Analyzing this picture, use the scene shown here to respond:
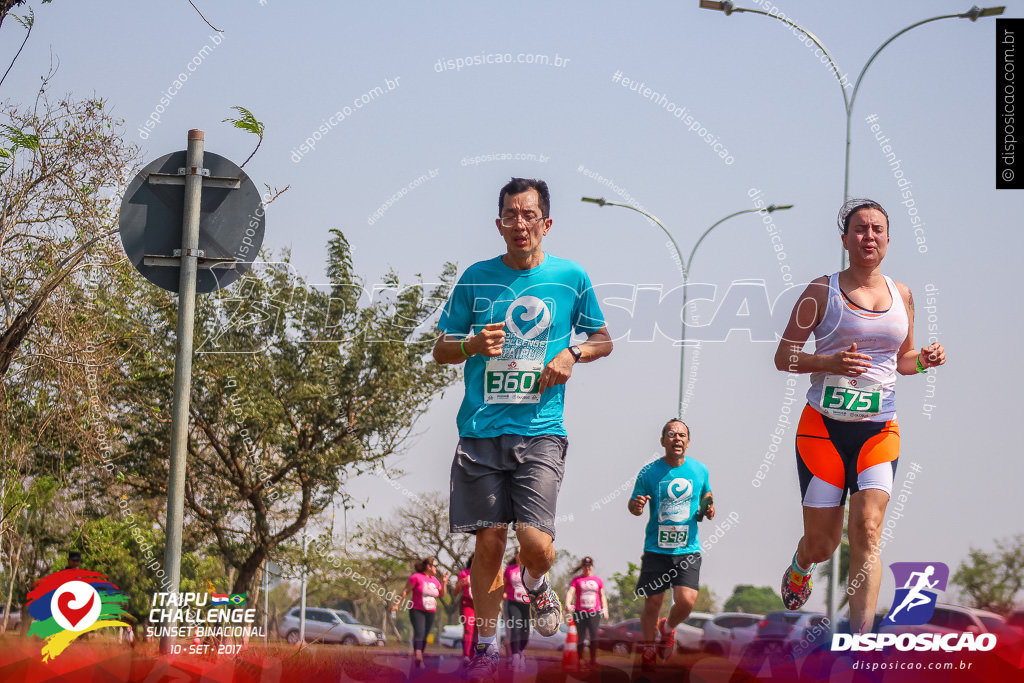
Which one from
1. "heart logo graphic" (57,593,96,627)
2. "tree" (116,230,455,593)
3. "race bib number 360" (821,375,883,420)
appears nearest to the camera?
"heart logo graphic" (57,593,96,627)

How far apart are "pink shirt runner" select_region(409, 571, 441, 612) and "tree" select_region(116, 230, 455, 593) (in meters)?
5.76

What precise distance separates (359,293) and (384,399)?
1.95 metres

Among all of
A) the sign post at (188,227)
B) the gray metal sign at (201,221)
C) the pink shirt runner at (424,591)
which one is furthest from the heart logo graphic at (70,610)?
the pink shirt runner at (424,591)

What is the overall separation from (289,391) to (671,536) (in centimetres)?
1194

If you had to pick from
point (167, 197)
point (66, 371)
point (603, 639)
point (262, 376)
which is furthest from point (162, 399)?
point (167, 197)

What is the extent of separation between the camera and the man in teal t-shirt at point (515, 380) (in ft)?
18.3

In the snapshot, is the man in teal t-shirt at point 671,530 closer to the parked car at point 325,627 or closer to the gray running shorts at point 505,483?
the gray running shorts at point 505,483

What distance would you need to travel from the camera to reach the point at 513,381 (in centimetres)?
566

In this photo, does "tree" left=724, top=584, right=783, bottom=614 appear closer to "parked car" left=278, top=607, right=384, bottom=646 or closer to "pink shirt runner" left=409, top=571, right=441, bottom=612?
"parked car" left=278, top=607, right=384, bottom=646

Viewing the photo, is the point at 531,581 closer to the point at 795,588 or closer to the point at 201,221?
the point at 795,588

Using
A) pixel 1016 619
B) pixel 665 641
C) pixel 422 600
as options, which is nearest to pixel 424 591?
pixel 422 600

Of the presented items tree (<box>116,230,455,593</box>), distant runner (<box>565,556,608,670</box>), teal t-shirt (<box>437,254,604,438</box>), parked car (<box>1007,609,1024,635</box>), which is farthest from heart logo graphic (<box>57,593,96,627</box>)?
tree (<box>116,230,455,593</box>)

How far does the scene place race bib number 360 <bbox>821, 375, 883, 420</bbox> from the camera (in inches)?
243

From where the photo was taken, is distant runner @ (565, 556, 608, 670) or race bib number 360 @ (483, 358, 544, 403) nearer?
race bib number 360 @ (483, 358, 544, 403)
